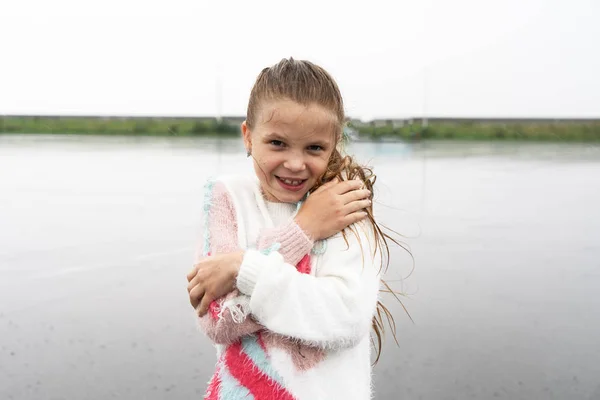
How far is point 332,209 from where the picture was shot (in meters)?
1.55

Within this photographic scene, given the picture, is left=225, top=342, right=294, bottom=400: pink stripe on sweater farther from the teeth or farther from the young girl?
the teeth

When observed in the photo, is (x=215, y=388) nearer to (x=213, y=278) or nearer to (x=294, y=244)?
(x=213, y=278)

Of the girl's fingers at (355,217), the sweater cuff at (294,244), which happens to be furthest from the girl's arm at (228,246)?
the girl's fingers at (355,217)

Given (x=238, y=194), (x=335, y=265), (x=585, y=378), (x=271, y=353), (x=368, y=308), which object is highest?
(x=238, y=194)

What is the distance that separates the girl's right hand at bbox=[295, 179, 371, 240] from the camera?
4.99 ft

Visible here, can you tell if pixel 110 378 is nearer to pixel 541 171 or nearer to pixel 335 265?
pixel 335 265

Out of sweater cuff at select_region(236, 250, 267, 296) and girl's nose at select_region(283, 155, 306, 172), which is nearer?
sweater cuff at select_region(236, 250, 267, 296)

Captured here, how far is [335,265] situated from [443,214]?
22.4ft

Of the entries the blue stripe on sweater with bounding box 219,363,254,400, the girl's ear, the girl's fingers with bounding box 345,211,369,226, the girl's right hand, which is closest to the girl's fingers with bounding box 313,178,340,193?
the girl's right hand

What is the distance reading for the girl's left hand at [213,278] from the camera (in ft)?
4.65

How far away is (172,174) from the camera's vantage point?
12.0 meters

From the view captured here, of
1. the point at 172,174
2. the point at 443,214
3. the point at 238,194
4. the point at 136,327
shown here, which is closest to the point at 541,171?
the point at 443,214

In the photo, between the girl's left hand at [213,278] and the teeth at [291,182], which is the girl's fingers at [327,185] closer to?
the teeth at [291,182]

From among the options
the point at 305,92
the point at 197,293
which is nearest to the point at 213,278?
the point at 197,293
